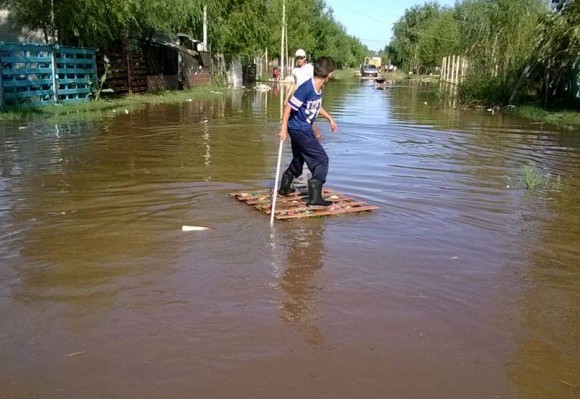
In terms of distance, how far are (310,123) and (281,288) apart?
2483mm

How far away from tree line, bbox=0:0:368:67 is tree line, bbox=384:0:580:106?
1155 centimetres

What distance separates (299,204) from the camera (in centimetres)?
634

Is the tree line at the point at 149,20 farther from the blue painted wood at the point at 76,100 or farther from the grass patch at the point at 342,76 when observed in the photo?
the grass patch at the point at 342,76

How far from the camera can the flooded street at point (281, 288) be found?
9.75 feet

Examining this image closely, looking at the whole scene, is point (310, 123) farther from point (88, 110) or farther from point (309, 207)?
point (88, 110)

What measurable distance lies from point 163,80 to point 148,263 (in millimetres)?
25704

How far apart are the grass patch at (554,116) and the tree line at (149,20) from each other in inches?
493

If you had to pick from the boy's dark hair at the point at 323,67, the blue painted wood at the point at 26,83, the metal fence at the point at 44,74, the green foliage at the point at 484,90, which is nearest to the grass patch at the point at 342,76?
the green foliage at the point at 484,90

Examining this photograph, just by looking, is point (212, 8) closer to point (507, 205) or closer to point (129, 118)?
point (129, 118)

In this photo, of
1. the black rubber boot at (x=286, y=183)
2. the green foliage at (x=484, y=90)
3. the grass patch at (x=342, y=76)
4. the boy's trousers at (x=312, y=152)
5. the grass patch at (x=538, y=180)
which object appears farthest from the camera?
the grass patch at (x=342, y=76)

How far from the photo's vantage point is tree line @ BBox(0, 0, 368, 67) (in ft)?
59.2

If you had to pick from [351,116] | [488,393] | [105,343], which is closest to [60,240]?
[105,343]

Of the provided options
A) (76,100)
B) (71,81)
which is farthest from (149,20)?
(76,100)

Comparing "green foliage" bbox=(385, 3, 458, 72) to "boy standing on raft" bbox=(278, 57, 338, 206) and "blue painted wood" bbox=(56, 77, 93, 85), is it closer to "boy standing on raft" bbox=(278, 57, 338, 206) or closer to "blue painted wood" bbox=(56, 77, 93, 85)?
"blue painted wood" bbox=(56, 77, 93, 85)
